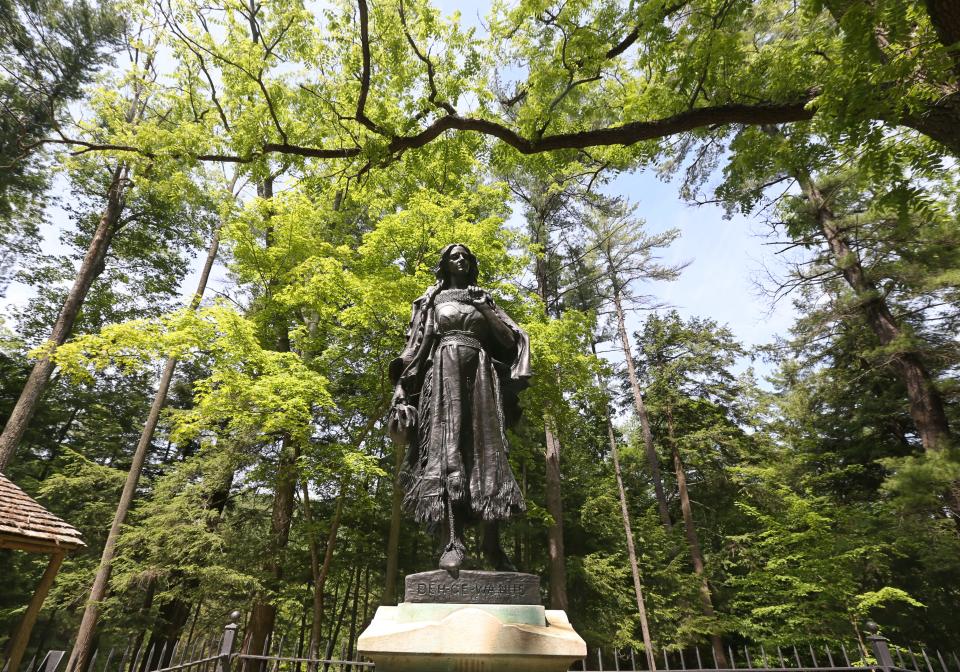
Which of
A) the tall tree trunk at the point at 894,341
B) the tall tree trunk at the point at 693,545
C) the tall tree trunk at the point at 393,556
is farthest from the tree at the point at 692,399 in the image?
the tall tree trunk at the point at 393,556

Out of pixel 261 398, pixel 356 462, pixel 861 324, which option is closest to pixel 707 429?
pixel 861 324

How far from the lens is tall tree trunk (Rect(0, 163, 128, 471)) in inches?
415

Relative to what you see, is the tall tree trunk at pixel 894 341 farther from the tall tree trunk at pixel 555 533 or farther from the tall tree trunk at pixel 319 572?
the tall tree trunk at pixel 319 572

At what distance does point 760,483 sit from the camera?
14969 millimetres

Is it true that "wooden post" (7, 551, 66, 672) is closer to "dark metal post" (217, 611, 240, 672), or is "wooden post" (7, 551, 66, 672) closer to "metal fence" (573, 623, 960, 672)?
"dark metal post" (217, 611, 240, 672)

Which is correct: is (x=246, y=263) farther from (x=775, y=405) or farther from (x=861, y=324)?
(x=775, y=405)

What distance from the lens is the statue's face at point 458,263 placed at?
414 cm

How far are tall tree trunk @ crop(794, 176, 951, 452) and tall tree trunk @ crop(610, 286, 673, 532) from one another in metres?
7.27

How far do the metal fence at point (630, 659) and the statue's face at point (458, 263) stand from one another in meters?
2.92

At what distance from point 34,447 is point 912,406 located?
88.4 ft

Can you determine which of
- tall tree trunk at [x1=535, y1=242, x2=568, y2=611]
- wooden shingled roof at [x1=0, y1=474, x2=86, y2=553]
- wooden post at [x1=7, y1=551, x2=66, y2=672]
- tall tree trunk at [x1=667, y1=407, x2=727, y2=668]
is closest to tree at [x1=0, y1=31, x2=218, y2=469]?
wooden shingled roof at [x1=0, y1=474, x2=86, y2=553]

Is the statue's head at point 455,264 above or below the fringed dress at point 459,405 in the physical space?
above

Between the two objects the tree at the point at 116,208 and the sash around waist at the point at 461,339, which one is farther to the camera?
the tree at the point at 116,208

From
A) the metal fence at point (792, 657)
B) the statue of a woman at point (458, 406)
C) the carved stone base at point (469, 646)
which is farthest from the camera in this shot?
the metal fence at point (792, 657)
